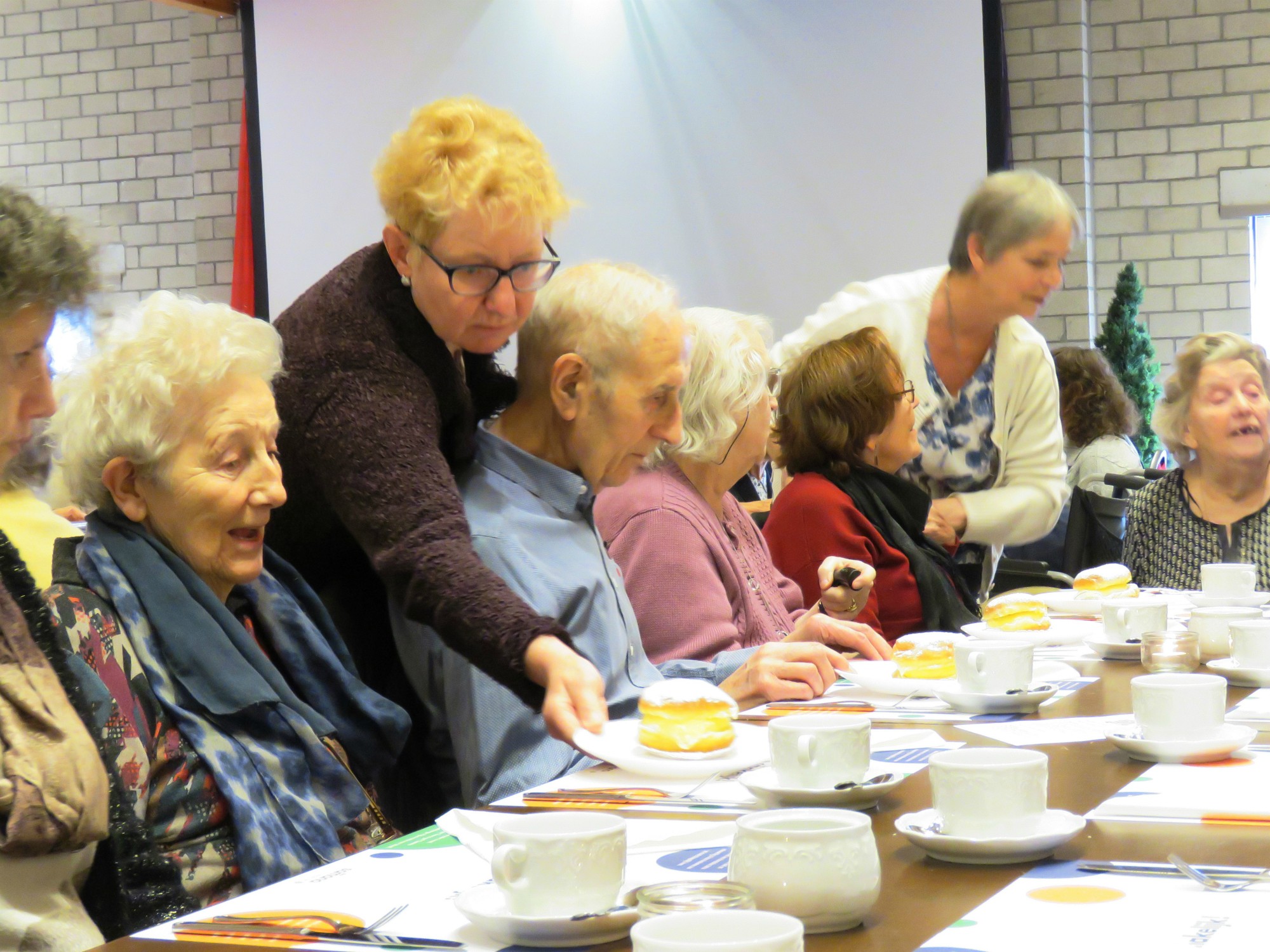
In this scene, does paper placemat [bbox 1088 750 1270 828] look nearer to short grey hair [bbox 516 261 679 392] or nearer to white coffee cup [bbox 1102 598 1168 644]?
white coffee cup [bbox 1102 598 1168 644]

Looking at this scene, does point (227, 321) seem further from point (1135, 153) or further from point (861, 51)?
point (1135, 153)

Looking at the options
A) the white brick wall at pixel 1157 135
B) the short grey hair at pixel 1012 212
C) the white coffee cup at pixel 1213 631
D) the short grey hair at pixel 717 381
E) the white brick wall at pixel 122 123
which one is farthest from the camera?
the white brick wall at pixel 122 123

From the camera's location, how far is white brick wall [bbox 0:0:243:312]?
28.5ft

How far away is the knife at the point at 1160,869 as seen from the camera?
927mm

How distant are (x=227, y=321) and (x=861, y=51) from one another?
4610mm

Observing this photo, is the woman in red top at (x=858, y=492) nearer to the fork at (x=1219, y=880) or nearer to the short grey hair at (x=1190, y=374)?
the short grey hair at (x=1190, y=374)

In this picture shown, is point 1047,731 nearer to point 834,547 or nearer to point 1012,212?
point 834,547

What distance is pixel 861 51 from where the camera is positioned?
583 cm

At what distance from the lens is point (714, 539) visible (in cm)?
228

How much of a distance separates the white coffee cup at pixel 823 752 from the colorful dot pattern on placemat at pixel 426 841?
0.89 feet

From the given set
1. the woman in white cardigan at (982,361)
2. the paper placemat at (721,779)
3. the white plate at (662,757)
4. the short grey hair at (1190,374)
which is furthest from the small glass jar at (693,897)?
the short grey hair at (1190,374)

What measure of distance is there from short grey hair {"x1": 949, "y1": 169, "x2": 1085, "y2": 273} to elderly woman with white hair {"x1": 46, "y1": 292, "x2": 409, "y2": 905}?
2.17 meters

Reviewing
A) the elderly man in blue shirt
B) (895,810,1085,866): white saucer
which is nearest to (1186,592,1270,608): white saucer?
the elderly man in blue shirt

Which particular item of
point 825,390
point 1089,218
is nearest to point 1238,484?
point 825,390
